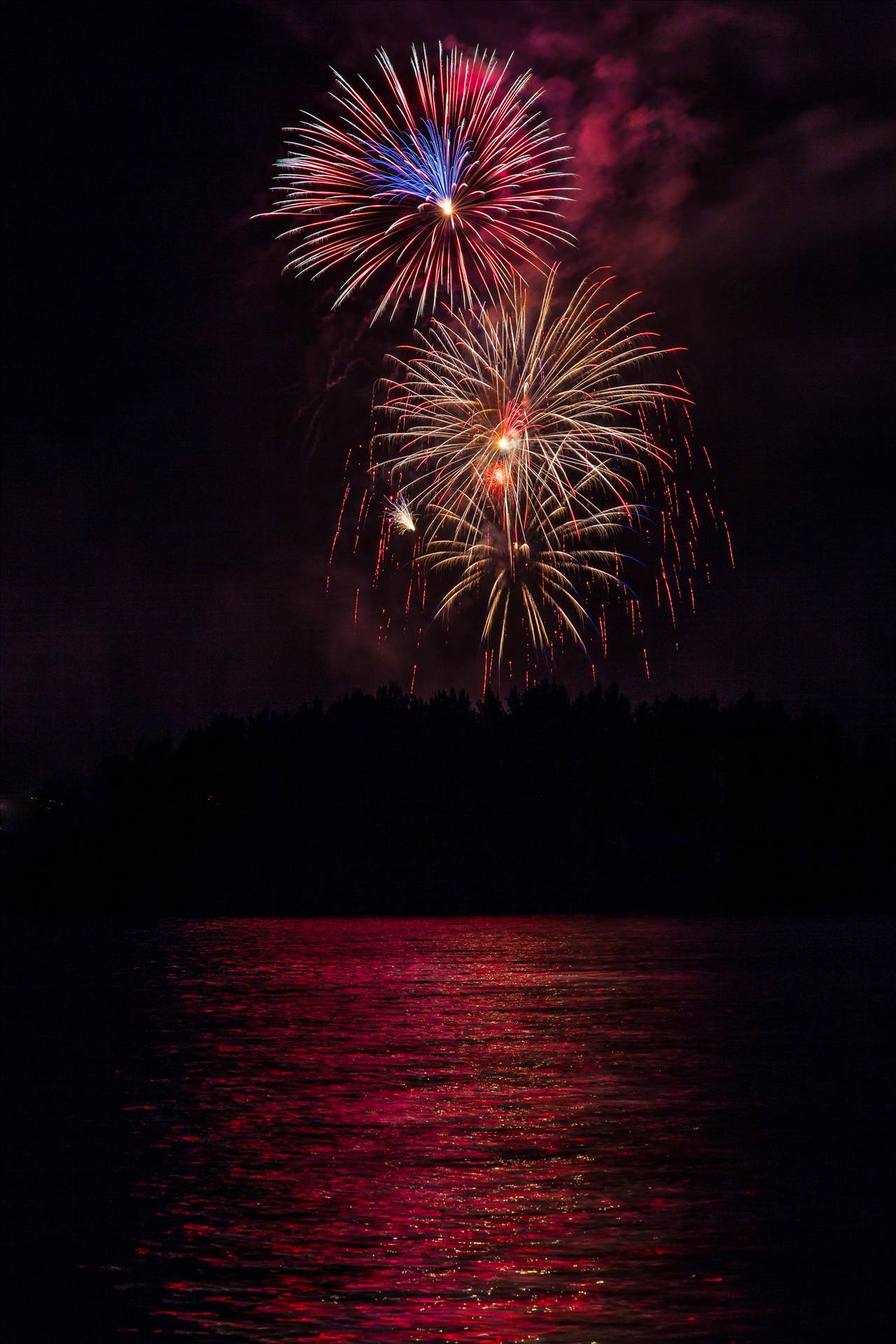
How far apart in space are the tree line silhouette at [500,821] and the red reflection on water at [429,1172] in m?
116

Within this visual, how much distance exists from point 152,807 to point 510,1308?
176 m

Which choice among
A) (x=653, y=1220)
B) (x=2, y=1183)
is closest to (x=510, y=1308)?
(x=653, y=1220)

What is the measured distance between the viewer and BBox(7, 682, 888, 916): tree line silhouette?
164m

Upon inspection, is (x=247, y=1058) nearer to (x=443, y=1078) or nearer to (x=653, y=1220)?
(x=443, y=1078)

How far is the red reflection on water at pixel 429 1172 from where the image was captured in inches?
544

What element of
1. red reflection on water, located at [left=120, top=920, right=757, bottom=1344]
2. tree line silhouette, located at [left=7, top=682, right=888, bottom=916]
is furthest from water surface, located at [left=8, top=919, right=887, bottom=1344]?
tree line silhouette, located at [left=7, top=682, right=888, bottom=916]

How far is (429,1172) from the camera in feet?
67.0

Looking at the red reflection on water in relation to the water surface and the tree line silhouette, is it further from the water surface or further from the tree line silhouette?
the tree line silhouette

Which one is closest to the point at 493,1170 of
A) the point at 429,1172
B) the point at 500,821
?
the point at 429,1172

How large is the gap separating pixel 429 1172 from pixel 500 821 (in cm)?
14862

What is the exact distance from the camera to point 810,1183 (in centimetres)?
1939

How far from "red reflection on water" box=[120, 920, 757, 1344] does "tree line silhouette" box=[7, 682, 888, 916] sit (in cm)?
11631

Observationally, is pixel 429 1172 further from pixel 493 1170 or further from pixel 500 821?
pixel 500 821

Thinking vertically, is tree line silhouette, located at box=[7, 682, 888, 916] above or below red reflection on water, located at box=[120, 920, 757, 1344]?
above
